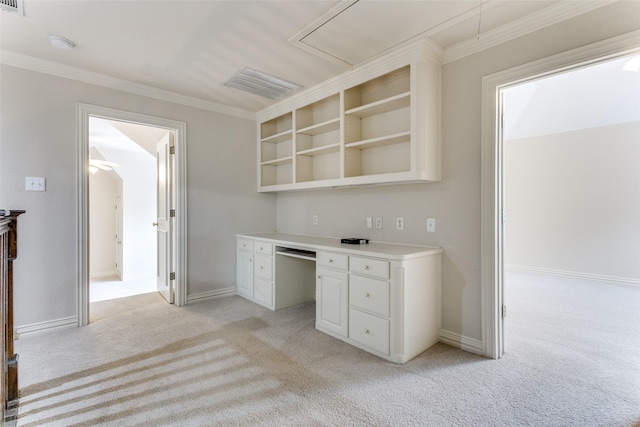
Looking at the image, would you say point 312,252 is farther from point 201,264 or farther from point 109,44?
point 109,44

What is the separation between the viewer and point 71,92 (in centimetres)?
292

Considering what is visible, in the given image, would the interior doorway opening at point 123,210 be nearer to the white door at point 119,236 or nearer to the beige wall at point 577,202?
the white door at point 119,236

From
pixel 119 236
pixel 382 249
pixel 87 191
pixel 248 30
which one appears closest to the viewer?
pixel 248 30

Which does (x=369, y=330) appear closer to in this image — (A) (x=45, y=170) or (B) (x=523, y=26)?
(B) (x=523, y=26)

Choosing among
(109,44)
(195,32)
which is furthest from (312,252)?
(109,44)

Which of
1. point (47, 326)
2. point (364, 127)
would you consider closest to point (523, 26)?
point (364, 127)

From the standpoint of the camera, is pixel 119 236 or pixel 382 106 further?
pixel 119 236

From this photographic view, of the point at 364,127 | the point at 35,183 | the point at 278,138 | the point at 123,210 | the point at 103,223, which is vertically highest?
the point at 278,138

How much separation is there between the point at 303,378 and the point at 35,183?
9.51 feet

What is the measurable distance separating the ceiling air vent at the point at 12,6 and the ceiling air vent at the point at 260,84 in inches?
60.1

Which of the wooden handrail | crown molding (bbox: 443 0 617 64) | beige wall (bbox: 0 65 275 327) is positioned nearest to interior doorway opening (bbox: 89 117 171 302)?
beige wall (bbox: 0 65 275 327)

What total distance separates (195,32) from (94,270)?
4.83 meters

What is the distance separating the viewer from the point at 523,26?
7.01 feet

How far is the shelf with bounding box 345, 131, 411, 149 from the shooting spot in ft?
8.53
